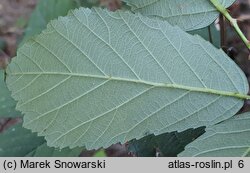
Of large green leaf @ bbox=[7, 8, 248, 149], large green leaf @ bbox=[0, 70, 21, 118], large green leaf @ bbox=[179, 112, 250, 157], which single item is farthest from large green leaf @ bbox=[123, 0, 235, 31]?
large green leaf @ bbox=[0, 70, 21, 118]

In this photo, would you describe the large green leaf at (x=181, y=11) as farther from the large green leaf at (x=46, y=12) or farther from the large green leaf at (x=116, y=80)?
the large green leaf at (x=46, y=12)

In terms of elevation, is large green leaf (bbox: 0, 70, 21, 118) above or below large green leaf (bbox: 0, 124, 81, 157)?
above

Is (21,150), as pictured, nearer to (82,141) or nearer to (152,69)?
(82,141)

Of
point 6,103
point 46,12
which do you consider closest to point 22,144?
point 6,103

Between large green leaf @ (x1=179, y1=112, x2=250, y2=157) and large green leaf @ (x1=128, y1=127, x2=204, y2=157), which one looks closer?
large green leaf @ (x1=179, y1=112, x2=250, y2=157)

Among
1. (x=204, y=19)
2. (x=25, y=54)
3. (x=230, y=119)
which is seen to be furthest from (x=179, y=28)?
(x=25, y=54)

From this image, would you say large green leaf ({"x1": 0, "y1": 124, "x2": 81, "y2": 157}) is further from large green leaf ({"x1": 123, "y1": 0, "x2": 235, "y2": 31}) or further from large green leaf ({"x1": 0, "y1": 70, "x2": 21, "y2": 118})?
large green leaf ({"x1": 123, "y1": 0, "x2": 235, "y2": 31})

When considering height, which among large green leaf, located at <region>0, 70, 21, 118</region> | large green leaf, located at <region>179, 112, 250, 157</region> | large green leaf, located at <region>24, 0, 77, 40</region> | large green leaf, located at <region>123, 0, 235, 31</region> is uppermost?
Result: large green leaf, located at <region>24, 0, 77, 40</region>

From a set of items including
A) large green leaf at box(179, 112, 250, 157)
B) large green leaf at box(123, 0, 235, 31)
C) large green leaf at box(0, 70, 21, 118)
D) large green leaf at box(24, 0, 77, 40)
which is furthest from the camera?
large green leaf at box(24, 0, 77, 40)
